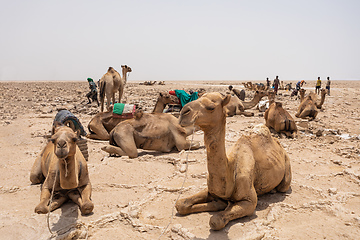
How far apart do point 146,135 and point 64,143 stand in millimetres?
3583

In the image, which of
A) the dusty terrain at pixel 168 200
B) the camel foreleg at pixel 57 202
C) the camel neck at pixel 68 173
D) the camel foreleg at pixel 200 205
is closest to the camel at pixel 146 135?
the dusty terrain at pixel 168 200

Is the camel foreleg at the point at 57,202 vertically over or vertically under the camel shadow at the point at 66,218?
over

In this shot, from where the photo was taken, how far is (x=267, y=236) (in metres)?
3.57

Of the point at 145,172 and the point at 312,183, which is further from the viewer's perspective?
the point at 145,172

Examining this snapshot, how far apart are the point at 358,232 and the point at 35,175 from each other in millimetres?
5197

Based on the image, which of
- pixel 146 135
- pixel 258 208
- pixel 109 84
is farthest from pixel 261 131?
pixel 109 84

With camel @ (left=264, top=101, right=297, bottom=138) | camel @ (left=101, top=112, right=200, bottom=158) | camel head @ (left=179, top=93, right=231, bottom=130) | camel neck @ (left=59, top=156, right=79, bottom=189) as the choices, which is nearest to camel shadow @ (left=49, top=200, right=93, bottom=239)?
camel neck @ (left=59, top=156, right=79, bottom=189)

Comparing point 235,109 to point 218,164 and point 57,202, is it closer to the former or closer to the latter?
point 218,164

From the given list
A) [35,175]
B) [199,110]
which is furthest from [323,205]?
[35,175]

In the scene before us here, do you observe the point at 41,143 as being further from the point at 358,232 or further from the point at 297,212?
the point at 358,232

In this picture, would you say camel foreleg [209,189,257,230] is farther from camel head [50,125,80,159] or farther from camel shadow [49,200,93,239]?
camel head [50,125,80,159]

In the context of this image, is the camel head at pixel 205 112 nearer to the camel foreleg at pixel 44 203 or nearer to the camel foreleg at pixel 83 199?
the camel foreleg at pixel 83 199

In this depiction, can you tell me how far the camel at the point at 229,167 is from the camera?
130 inches

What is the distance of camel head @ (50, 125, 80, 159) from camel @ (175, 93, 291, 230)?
156 centimetres
